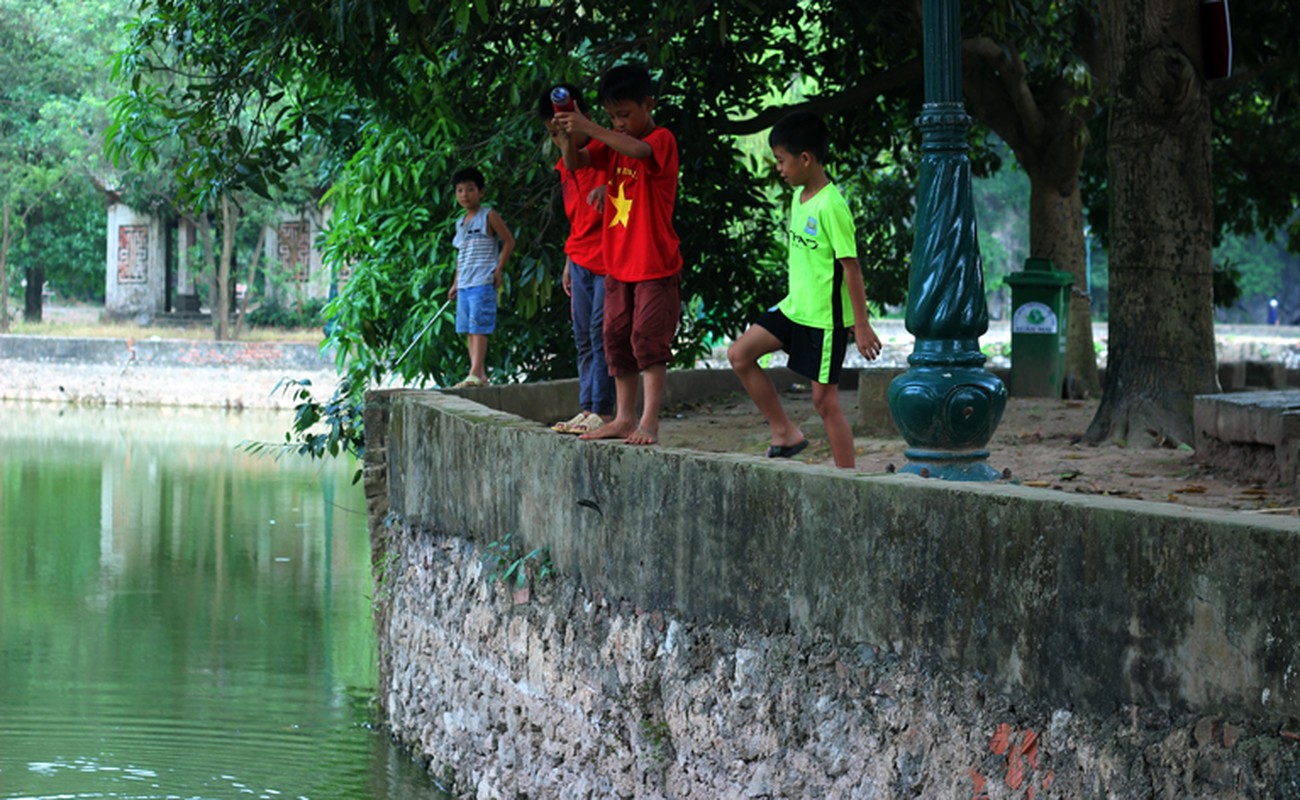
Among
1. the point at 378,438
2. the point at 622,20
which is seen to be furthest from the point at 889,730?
the point at 622,20

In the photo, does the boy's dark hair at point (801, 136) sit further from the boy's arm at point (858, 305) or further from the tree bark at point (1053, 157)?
the tree bark at point (1053, 157)

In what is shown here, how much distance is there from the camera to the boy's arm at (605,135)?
643 centimetres

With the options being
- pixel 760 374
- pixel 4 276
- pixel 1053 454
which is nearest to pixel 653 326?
pixel 760 374

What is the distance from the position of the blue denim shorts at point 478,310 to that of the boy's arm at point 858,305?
→ 4374 millimetres

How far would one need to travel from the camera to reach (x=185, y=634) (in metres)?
12.6

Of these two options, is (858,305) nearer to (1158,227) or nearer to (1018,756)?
(1018,756)

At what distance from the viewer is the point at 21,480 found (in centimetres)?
2172

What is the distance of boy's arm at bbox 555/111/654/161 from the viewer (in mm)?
6430

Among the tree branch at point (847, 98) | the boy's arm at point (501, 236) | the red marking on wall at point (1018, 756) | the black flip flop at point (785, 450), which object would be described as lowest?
the red marking on wall at point (1018, 756)

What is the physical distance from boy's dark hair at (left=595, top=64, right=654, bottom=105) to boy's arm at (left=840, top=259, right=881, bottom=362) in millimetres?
1028

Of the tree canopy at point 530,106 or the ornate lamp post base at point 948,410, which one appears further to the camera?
the tree canopy at point 530,106

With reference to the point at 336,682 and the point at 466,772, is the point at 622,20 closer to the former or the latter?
the point at 336,682

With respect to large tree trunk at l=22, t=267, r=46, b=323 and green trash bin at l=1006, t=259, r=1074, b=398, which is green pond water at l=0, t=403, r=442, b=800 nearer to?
green trash bin at l=1006, t=259, r=1074, b=398

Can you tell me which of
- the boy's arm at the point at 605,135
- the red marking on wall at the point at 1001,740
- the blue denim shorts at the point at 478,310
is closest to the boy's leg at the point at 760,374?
the boy's arm at the point at 605,135
